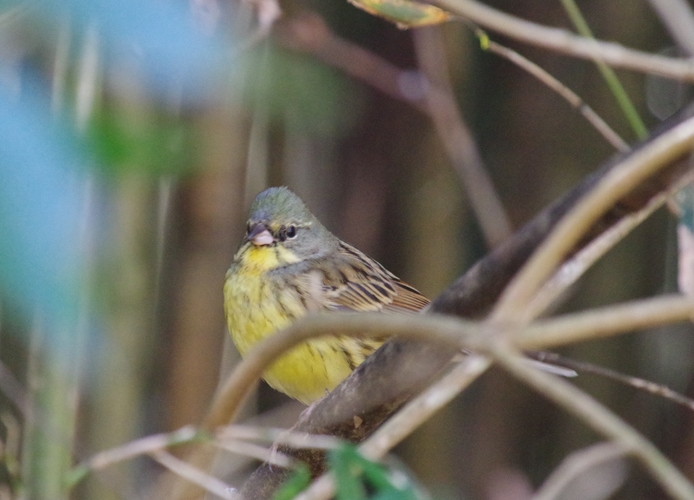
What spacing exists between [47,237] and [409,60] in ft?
11.7

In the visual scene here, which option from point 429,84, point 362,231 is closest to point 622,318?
point 429,84

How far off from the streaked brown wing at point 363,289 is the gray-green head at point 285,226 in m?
0.09

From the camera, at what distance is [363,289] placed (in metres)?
3.33

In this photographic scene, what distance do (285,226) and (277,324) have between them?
1.48ft

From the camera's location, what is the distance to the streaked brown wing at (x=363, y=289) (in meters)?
3.26

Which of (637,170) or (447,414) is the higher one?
(637,170)

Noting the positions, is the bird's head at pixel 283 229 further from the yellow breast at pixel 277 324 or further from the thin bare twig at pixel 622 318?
the thin bare twig at pixel 622 318

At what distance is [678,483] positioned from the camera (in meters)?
0.86

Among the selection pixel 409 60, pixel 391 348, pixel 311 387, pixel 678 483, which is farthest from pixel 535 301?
pixel 409 60

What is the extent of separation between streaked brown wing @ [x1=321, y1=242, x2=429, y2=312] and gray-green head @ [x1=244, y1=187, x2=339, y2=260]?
3.4 inches

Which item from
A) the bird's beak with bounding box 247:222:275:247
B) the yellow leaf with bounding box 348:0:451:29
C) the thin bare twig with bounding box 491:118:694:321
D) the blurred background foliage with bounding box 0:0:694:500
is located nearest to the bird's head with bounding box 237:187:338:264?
the bird's beak with bounding box 247:222:275:247

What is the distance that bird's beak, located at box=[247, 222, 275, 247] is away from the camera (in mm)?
3213

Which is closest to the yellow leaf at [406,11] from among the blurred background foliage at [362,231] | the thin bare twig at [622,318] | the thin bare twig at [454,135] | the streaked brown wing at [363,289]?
the blurred background foliage at [362,231]

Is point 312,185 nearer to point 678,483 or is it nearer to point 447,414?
point 447,414
